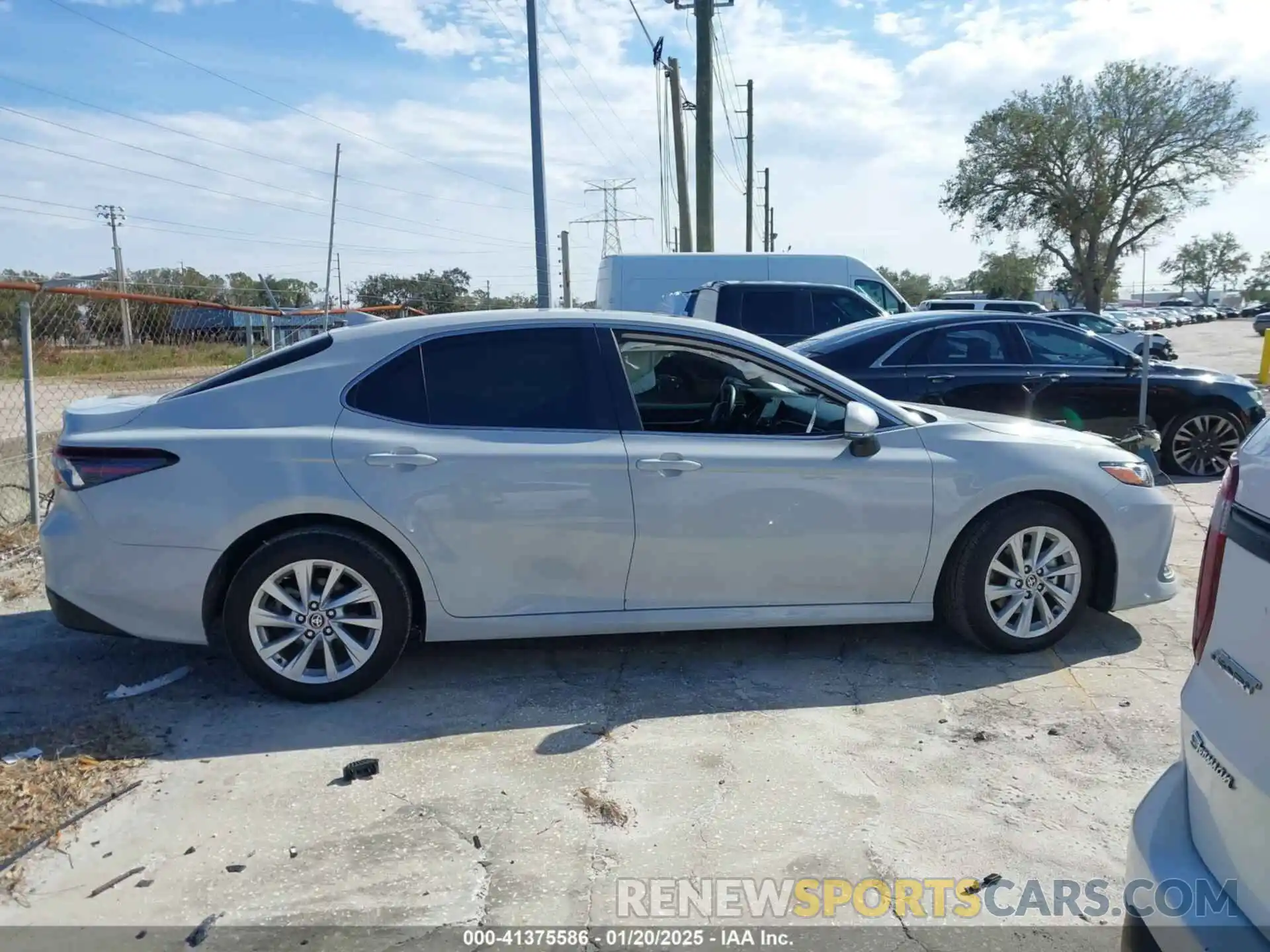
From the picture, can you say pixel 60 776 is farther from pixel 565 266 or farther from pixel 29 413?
pixel 565 266

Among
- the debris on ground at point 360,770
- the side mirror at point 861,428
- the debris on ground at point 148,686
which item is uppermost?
the side mirror at point 861,428

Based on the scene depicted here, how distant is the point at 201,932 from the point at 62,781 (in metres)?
1.11

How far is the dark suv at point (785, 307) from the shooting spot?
1288 cm

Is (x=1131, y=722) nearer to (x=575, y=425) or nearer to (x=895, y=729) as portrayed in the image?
(x=895, y=729)

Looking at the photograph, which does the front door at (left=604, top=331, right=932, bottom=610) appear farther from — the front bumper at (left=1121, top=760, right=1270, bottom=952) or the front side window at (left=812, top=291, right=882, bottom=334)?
the front side window at (left=812, top=291, right=882, bottom=334)

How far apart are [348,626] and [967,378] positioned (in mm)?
5946

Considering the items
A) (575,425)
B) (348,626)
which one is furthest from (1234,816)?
(348,626)

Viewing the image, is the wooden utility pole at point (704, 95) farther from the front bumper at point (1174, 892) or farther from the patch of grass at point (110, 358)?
the front bumper at point (1174, 892)

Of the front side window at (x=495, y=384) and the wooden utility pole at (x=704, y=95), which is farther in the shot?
the wooden utility pole at (x=704, y=95)

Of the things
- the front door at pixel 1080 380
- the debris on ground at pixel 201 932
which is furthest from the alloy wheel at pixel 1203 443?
the debris on ground at pixel 201 932

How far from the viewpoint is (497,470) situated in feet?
13.8

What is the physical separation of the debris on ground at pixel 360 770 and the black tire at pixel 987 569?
8.58 feet

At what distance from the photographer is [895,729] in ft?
13.1

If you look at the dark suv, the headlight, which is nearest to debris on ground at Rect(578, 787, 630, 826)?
the headlight
